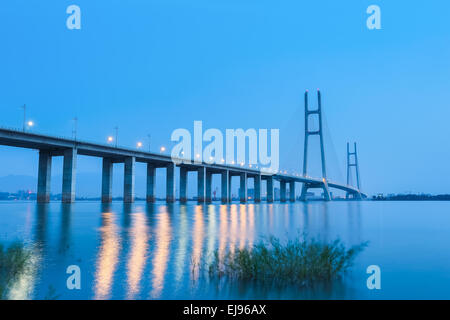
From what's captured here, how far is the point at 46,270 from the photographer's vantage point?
11.6 meters

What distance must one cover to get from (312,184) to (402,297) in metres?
149

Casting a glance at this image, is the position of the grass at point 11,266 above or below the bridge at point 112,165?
below

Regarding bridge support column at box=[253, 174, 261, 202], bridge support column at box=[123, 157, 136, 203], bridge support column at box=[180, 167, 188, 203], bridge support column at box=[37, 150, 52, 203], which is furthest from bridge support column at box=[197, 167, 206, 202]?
bridge support column at box=[37, 150, 52, 203]

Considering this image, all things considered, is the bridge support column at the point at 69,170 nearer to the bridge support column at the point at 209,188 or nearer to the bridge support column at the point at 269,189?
the bridge support column at the point at 209,188

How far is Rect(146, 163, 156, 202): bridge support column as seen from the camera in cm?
9862

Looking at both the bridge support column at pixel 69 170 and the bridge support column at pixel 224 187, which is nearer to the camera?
the bridge support column at pixel 69 170

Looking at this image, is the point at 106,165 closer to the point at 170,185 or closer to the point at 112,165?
the point at 112,165

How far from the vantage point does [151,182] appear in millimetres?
99625

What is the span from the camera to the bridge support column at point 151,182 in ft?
324

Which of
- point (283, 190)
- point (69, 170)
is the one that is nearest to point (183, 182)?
point (69, 170)

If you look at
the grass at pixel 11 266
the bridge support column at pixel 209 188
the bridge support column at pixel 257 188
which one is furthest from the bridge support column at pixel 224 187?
the grass at pixel 11 266

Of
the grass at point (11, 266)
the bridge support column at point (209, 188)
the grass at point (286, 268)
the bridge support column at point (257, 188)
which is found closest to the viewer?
the grass at point (11, 266)
